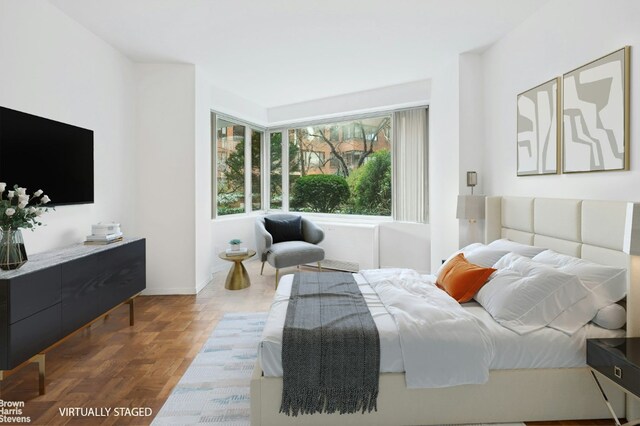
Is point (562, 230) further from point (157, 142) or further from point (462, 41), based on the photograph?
point (157, 142)

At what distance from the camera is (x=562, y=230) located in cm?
264

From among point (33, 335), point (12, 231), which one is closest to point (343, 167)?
point (12, 231)

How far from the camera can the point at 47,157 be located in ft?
9.51

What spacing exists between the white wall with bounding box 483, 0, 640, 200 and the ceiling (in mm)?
227

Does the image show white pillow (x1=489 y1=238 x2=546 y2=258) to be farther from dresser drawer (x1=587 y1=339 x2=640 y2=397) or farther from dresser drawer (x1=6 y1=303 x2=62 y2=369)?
dresser drawer (x1=6 y1=303 x2=62 y2=369)

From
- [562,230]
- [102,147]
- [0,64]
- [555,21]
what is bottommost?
[562,230]

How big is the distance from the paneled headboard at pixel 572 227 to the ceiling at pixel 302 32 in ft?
5.45

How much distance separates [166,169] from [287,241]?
198 cm

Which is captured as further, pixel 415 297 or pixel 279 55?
pixel 279 55

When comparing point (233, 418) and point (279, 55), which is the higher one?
point (279, 55)

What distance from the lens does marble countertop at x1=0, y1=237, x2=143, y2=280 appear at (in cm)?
216

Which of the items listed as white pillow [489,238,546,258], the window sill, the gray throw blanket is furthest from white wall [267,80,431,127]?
the gray throw blanket

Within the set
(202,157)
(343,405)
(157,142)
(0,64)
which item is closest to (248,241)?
(202,157)

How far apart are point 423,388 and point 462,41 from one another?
3306 millimetres
